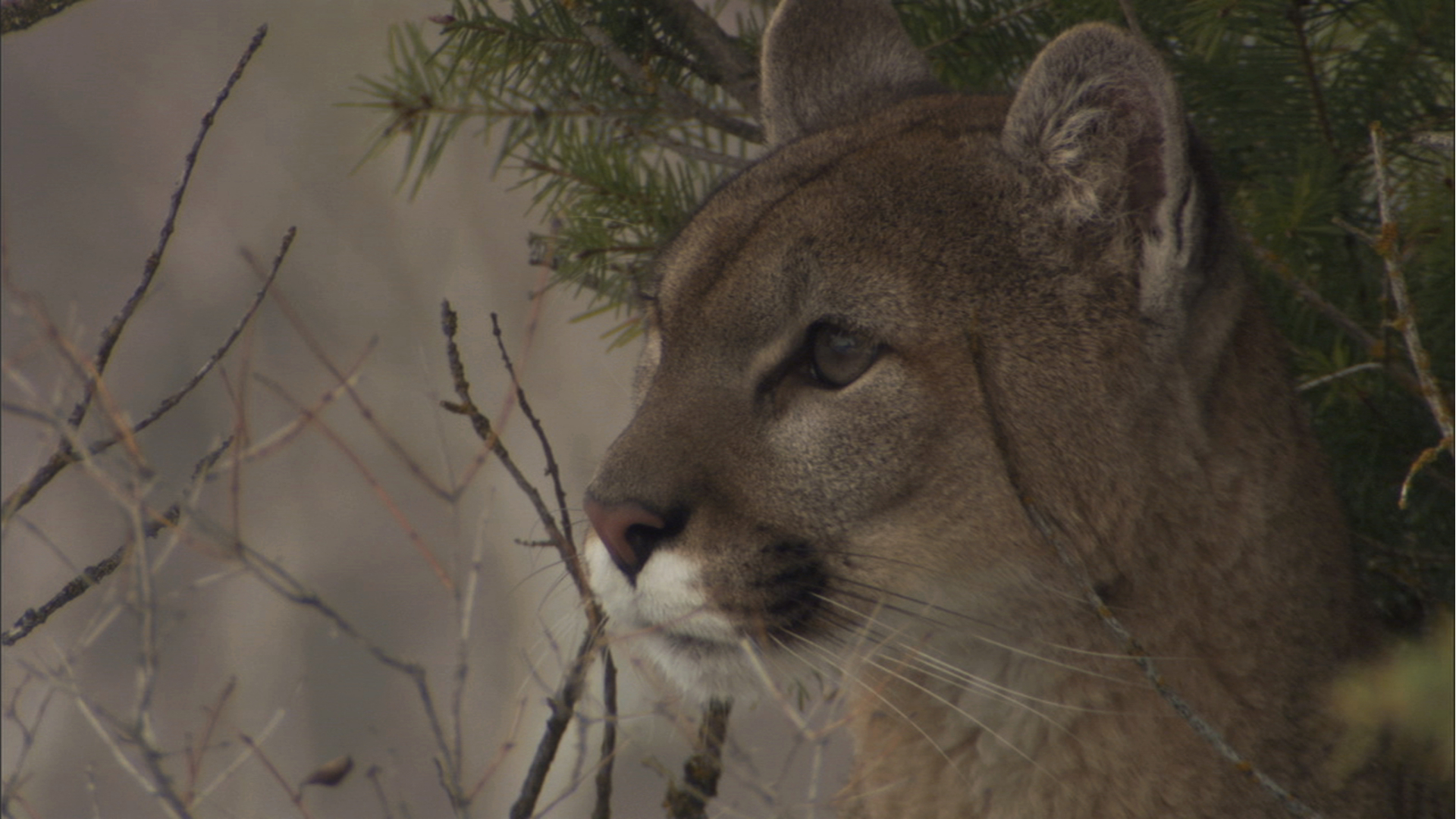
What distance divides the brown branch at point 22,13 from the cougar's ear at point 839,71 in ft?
4.16

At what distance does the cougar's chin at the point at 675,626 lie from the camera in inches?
75.6

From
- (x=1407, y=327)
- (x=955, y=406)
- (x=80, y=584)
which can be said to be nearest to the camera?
(x=1407, y=327)

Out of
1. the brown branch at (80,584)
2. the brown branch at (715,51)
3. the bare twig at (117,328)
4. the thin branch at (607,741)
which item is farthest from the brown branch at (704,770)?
the brown branch at (715,51)

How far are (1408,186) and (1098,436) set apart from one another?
90 cm

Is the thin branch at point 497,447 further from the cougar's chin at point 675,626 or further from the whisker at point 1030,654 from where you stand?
the whisker at point 1030,654

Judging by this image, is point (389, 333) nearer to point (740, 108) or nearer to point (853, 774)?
point (740, 108)

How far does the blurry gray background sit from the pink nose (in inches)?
143

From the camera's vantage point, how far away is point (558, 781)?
523cm

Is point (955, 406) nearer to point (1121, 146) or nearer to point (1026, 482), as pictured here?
point (1026, 482)

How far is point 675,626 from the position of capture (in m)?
1.97

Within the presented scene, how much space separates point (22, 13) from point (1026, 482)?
5.42 feet

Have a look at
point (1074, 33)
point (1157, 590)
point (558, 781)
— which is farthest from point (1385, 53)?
point (558, 781)

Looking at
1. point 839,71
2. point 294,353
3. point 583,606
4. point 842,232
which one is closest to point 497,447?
point 583,606

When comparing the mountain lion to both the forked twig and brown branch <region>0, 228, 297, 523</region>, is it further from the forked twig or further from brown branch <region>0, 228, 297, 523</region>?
brown branch <region>0, 228, 297, 523</region>
